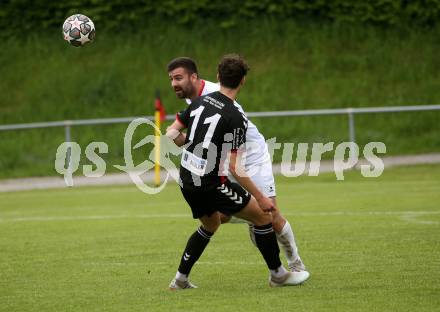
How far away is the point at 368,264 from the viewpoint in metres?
8.91

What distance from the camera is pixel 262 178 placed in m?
8.24

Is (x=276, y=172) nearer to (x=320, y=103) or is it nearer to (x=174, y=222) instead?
(x=320, y=103)

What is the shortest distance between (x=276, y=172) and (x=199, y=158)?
1281 cm

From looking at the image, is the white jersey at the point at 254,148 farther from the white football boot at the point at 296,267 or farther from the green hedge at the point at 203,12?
the green hedge at the point at 203,12

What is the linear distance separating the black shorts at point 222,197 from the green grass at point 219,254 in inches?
27.9

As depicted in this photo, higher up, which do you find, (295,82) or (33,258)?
(295,82)

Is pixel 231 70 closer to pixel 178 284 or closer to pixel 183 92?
pixel 183 92

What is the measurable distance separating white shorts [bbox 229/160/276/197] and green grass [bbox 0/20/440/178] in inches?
544

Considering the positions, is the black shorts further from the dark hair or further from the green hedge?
the green hedge

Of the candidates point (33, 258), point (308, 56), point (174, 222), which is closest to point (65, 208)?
point (174, 222)

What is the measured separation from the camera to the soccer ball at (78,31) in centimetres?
1013

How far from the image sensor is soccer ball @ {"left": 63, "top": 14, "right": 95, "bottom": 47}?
10133mm

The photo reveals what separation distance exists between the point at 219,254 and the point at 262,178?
2.10 metres

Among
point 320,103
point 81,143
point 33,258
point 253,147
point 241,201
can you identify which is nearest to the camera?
point 241,201
